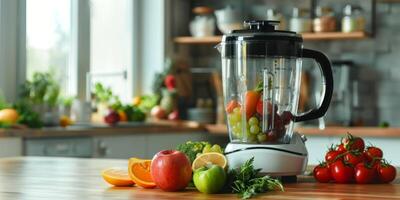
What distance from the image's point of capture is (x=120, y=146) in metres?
4.90

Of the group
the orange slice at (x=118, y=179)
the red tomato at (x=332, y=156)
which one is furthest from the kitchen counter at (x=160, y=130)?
the red tomato at (x=332, y=156)

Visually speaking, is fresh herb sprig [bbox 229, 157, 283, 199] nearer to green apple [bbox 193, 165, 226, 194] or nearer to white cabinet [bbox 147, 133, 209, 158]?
green apple [bbox 193, 165, 226, 194]

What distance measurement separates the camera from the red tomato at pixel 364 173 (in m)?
2.15

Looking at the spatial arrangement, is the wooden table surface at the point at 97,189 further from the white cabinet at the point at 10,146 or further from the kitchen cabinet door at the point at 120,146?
the kitchen cabinet door at the point at 120,146

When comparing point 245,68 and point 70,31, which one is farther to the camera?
point 70,31

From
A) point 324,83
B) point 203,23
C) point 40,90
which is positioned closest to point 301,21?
point 203,23

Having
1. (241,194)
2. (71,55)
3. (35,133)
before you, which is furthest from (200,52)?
(241,194)

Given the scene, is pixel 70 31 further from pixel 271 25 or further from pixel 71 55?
pixel 271 25

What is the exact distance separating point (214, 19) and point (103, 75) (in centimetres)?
112

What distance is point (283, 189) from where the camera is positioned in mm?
1987

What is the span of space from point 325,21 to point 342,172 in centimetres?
359

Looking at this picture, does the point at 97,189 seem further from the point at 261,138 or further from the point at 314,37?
the point at 314,37

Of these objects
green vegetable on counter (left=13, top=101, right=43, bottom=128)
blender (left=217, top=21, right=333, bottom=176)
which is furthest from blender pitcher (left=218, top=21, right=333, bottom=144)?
green vegetable on counter (left=13, top=101, right=43, bottom=128)

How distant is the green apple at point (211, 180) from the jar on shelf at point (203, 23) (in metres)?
4.13
